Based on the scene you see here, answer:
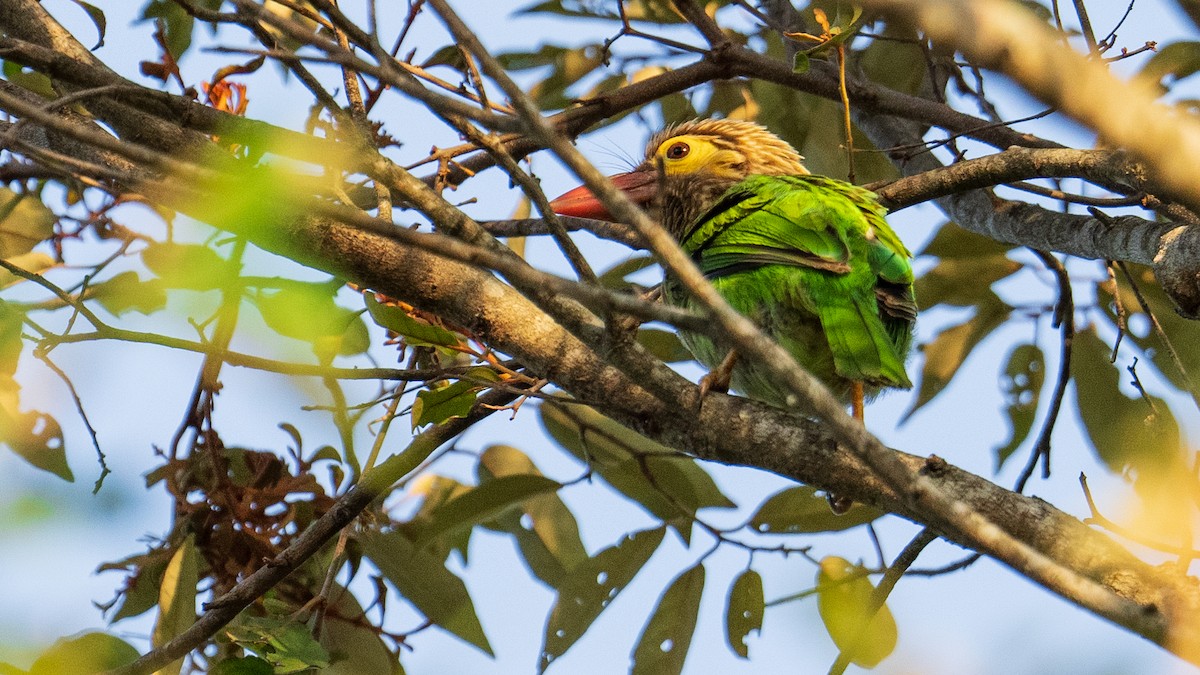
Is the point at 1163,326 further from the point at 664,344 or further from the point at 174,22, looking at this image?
the point at 174,22

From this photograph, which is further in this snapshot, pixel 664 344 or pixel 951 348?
pixel 951 348

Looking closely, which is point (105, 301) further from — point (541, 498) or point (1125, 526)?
point (1125, 526)

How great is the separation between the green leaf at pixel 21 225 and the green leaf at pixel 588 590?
5.81 ft

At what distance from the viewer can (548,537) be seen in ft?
11.1

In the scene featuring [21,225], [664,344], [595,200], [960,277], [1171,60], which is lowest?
[664,344]

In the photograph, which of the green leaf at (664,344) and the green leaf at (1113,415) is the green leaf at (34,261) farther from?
the green leaf at (1113,415)

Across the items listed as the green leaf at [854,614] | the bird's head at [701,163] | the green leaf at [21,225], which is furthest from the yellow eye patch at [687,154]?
the green leaf at [21,225]

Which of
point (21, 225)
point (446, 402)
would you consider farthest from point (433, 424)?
point (21, 225)

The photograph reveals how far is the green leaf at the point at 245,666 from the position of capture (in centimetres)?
236

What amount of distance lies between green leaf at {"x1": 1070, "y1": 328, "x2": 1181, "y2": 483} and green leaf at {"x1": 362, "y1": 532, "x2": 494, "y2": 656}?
5.77 ft

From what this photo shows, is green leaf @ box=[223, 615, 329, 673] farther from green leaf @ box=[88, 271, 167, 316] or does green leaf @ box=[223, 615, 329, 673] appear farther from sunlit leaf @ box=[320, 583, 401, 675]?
green leaf @ box=[88, 271, 167, 316]

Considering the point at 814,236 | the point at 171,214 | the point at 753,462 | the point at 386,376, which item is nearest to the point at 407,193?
the point at 386,376

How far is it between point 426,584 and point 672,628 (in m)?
0.63

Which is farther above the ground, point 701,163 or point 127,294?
point 701,163
